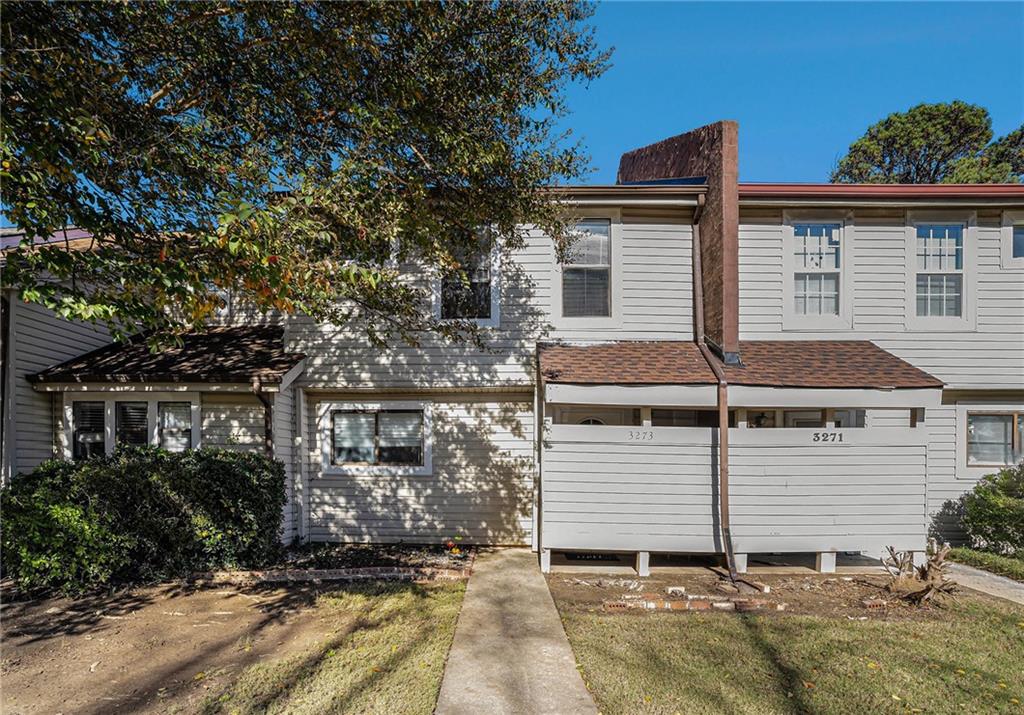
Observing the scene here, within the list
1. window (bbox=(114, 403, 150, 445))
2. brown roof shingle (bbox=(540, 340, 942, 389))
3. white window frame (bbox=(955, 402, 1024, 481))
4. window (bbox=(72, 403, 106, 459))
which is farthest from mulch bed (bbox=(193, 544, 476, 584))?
white window frame (bbox=(955, 402, 1024, 481))

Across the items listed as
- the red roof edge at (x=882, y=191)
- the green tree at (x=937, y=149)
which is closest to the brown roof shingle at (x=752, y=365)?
the red roof edge at (x=882, y=191)

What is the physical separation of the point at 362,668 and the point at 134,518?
404 cm

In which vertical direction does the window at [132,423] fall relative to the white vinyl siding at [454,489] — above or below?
above

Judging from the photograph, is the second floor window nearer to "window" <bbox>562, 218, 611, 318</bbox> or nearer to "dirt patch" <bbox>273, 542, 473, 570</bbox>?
"window" <bbox>562, 218, 611, 318</bbox>

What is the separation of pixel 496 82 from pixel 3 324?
8022 mm

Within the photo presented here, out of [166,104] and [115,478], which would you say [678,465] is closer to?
[115,478]

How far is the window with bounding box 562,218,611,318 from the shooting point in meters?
8.42

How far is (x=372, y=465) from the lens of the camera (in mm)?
8602

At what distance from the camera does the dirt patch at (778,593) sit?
5746mm

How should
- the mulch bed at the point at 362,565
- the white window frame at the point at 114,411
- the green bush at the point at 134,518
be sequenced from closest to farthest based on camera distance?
the green bush at the point at 134,518 < the mulch bed at the point at 362,565 < the white window frame at the point at 114,411

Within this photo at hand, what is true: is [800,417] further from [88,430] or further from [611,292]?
[88,430]

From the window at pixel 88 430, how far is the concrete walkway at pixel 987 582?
12.8 meters

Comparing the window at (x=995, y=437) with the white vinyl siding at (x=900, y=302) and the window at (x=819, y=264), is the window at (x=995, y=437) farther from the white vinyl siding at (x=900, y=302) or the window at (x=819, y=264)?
the window at (x=819, y=264)

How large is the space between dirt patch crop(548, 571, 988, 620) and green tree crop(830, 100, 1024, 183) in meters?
20.3
